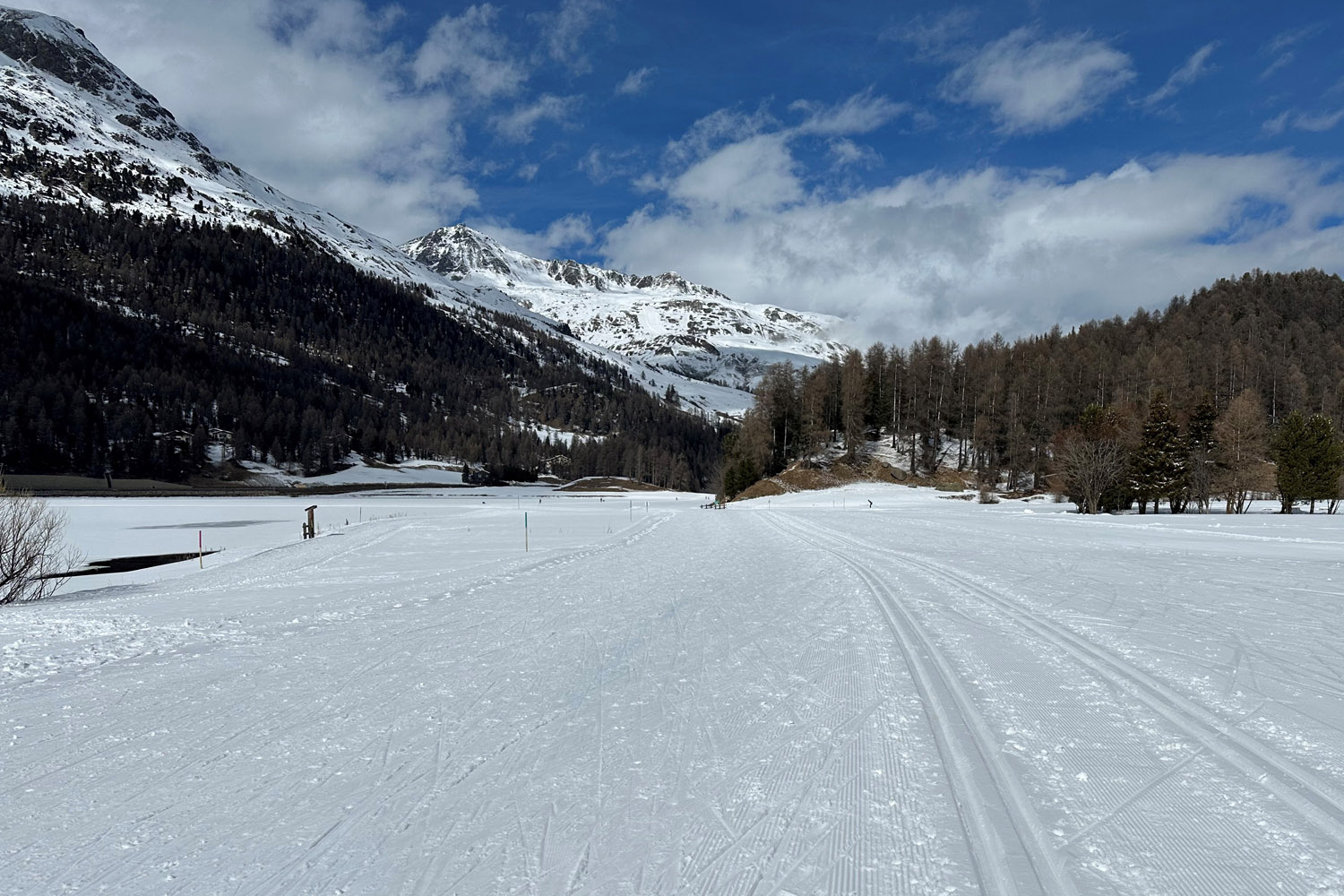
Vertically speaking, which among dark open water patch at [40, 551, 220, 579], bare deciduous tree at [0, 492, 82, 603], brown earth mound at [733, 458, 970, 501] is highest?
brown earth mound at [733, 458, 970, 501]

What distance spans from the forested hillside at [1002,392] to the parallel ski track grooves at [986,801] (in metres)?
70.4

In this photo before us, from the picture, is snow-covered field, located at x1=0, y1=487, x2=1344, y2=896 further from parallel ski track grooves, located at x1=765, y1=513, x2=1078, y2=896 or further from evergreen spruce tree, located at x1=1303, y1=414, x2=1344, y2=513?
evergreen spruce tree, located at x1=1303, y1=414, x2=1344, y2=513

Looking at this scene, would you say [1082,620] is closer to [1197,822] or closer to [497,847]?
[1197,822]

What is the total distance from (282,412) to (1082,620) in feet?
562

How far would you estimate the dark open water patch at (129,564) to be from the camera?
2425 centimetres

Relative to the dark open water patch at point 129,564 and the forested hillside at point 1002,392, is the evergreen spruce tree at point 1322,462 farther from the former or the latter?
the dark open water patch at point 129,564

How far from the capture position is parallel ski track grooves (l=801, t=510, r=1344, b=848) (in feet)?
13.5

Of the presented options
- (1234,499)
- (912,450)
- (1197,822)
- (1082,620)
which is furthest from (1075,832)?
(912,450)

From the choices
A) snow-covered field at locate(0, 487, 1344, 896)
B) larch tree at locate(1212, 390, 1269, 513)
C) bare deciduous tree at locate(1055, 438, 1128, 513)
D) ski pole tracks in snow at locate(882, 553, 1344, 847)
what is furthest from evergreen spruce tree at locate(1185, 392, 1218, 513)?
ski pole tracks in snow at locate(882, 553, 1344, 847)

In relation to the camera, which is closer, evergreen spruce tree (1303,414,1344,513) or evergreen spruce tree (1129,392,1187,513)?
evergreen spruce tree (1303,414,1344,513)

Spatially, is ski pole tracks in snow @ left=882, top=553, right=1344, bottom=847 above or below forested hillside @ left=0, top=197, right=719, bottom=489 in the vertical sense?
below

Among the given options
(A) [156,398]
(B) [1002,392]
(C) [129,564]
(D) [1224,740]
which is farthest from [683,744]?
(A) [156,398]

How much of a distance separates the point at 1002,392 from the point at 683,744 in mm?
85305

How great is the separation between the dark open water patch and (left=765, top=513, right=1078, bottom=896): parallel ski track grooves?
27.0 metres
